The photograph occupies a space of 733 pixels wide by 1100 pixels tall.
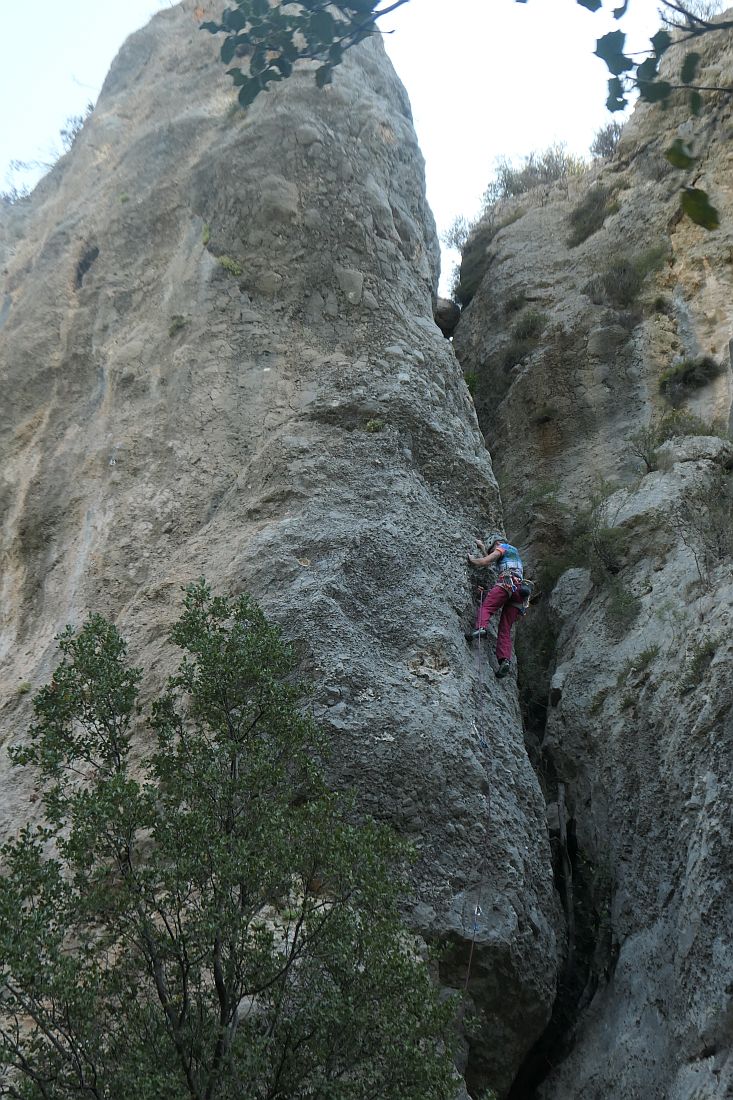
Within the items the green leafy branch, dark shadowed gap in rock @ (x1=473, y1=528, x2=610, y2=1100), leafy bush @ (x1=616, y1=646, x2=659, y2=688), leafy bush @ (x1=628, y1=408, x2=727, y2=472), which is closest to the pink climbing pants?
leafy bush @ (x1=616, y1=646, x2=659, y2=688)

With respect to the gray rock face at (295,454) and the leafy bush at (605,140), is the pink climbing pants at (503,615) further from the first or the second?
the leafy bush at (605,140)

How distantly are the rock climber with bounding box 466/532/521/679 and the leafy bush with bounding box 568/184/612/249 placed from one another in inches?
406

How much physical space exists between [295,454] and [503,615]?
277 centimetres

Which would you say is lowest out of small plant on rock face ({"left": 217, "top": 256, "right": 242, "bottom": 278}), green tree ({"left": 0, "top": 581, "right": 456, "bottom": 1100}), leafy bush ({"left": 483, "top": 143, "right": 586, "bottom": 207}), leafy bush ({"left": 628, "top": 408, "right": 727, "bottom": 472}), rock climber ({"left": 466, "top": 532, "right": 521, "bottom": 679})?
green tree ({"left": 0, "top": 581, "right": 456, "bottom": 1100})

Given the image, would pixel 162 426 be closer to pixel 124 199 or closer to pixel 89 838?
pixel 124 199

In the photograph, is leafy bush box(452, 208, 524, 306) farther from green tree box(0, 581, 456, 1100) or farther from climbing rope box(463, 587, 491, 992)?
green tree box(0, 581, 456, 1100)

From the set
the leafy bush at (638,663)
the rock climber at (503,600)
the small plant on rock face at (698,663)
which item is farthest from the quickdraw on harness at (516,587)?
the small plant on rock face at (698,663)

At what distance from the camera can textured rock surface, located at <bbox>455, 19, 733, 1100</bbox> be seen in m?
7.92

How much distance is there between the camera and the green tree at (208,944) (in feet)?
18.0

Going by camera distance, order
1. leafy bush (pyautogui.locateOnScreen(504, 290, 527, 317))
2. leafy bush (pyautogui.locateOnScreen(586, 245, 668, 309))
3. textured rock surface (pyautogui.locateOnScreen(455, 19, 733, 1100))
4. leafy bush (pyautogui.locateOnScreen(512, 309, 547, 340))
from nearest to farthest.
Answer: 1. textured rock surface (pyautogui.locateOnScreen(455, 19, 733, 1100))
2. leafy bush (pyautogui.locateOnScreen(586, 245, 668, 309))
3. leafy bush (pyautogui.locateOnScreen(512, 309, 547, 340))
4. leafy bush (pyautogui.locateOnScreen(504, 290, 527, 317))

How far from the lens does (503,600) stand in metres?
10.6

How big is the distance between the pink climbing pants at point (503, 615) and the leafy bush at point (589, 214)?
10.7 m

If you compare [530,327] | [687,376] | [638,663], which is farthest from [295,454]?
[530,327]

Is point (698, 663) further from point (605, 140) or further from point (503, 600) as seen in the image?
point (605, 140)
